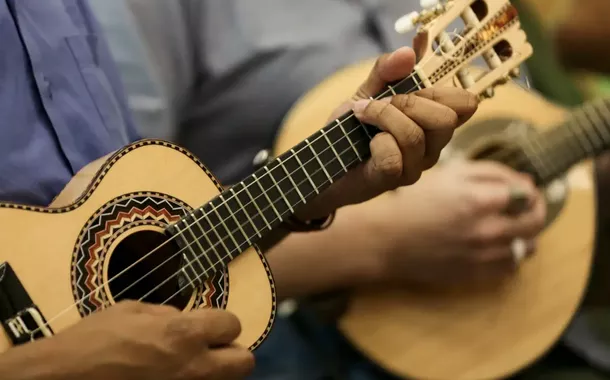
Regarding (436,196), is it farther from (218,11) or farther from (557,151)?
(218,11)

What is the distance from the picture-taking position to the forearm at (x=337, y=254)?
88cm

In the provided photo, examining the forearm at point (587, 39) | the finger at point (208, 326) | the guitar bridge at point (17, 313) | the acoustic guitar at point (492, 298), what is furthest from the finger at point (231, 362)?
the forearm at point (587, 39)

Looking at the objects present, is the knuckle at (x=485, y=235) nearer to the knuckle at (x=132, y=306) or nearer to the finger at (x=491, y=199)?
the finger at (x=491, y=199)

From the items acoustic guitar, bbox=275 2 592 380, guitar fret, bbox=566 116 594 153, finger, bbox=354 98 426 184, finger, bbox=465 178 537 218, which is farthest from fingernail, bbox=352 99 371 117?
guitar fret, bbox=566 116 594 153

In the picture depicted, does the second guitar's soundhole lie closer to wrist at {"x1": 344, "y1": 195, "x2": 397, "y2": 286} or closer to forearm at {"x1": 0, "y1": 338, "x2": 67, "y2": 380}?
forearm at {"x1": 0, "y1": 338, "x2": 67, "y2": 380}

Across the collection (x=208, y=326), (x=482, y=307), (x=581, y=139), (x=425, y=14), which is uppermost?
(x=425, y=14)

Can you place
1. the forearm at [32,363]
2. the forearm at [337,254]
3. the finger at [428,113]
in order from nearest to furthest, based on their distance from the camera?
the forearm at [32,363] → the finger at [428,113] → the forearm at [337,254]

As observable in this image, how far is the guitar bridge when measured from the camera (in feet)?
1.66

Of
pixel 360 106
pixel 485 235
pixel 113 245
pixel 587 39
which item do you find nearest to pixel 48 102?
pixel 113 245

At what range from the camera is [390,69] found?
0.60m

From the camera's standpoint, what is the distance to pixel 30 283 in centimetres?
52

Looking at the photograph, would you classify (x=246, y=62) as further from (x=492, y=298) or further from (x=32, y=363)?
(x=32, y=363)

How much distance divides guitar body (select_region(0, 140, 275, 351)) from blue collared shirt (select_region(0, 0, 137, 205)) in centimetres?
3

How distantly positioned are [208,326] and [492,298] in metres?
0.51
